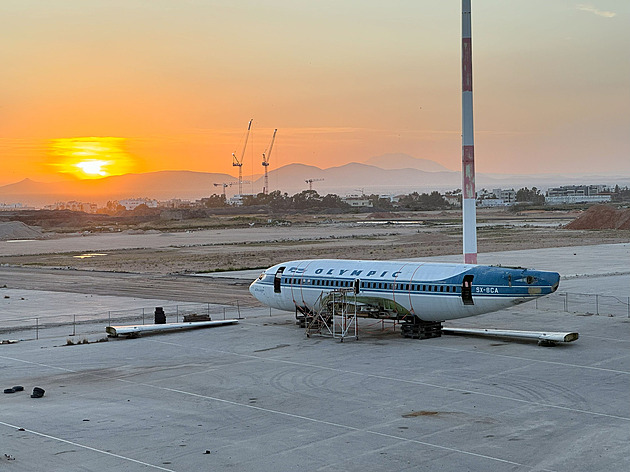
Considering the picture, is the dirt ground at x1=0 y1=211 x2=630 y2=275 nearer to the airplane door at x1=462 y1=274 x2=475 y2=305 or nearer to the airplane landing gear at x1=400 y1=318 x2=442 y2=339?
the airplane landing gear at x1=400 y1=318 x2=442 y2=339

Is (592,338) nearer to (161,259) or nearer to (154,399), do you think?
(154,399)

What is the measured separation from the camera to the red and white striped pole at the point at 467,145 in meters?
66.0

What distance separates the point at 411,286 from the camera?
158 ft

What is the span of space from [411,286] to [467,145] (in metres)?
23.3

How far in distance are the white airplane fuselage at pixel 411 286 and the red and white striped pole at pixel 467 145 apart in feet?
63.5

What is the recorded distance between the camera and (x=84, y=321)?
60.8 m

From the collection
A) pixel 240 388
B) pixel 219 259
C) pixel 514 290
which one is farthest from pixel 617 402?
pixel 219 259

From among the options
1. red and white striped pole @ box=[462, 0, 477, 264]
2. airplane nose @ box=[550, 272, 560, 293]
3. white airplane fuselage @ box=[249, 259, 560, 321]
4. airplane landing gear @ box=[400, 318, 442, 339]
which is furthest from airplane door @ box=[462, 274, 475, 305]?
red and white striped pole @ box=[462, 0, 477, 264]

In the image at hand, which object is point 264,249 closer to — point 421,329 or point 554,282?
point 421,329

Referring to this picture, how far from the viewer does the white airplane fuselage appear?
45.5 metres

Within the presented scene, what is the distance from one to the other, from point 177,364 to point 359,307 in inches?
501

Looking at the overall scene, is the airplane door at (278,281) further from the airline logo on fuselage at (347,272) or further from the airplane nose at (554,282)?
the airplane nose at (554,282)

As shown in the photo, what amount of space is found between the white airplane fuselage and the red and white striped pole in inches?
762

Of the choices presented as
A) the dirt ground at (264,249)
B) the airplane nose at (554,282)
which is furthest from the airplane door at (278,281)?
the dirt ground at (264,249)
